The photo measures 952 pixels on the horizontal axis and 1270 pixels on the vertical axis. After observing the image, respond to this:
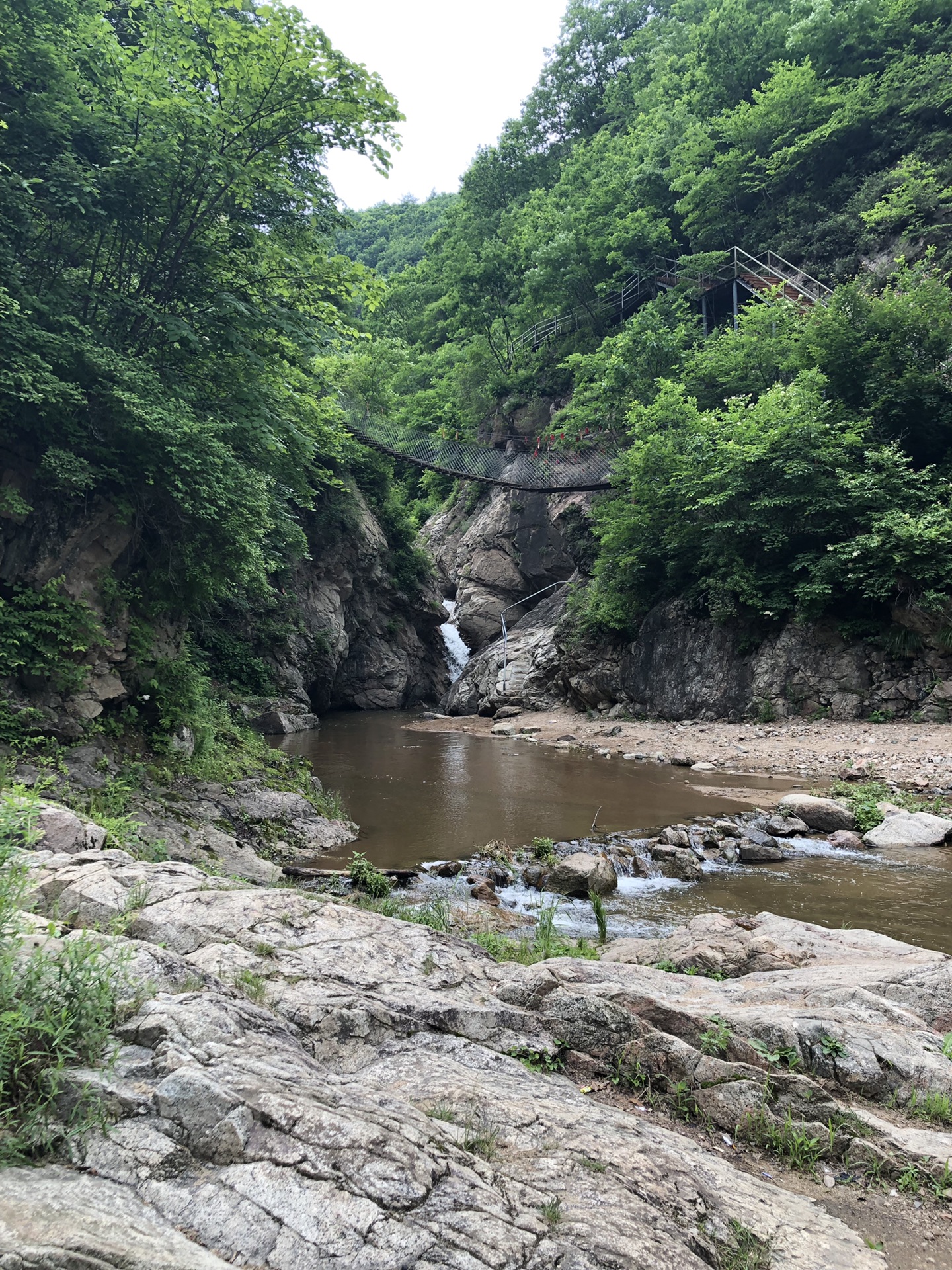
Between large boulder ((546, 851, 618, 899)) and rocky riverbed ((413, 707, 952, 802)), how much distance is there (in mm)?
4860

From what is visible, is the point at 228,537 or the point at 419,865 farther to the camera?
the point at 228,537

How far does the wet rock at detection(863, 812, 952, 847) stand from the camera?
8906 mm

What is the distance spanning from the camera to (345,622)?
89.9ft

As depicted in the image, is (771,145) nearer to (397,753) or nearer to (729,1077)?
(397,753)

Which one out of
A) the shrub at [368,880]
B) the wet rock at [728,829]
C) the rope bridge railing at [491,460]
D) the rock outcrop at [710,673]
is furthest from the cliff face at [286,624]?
the wet rock at [728,829]

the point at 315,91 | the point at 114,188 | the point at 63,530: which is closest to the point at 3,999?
the point at 63,530

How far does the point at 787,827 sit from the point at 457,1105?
8.68 metres

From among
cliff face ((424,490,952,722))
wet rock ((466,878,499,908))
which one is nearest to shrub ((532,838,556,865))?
wet rock ((466,878,499,908))

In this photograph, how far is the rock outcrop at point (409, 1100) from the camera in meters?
1.75

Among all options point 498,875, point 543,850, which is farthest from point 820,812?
point 498,875

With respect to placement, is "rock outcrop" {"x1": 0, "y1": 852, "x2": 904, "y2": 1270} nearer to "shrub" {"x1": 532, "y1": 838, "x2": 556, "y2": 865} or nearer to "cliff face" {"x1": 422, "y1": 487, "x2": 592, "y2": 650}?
"shrub" {"x1": 532, "y1": 838, "x2": 556, "y2": 865}

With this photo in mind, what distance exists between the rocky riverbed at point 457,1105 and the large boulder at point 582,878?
10.2 feet

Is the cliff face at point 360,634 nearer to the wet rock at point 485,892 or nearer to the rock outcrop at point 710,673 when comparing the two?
the rock outcrop at point 710,673

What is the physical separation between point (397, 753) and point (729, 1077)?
564 inches
